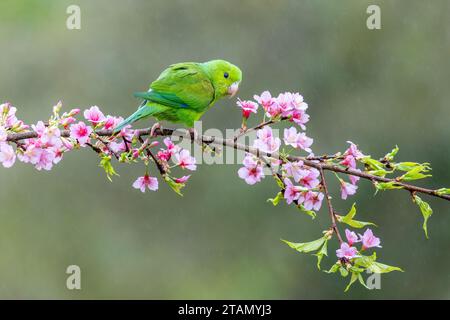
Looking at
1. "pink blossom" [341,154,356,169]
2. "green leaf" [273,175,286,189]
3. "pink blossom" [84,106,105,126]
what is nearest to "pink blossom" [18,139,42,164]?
"pink blossom" [84,106,105,126]

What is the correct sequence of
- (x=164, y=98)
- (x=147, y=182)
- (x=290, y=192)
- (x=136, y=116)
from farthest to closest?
(x=164, y=98) → (x=136, y=116) → (x=147, y=182) → (x=290, y=192)

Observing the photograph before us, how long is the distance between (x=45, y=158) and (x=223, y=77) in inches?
68.9

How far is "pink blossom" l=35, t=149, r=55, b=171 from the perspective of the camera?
2947 millimetres

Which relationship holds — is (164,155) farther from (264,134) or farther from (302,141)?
(302,141)

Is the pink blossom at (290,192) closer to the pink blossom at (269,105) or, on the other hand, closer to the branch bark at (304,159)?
the branch bark at (304,159)

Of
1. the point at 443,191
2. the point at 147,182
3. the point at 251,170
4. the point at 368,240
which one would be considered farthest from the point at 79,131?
the point at 443,191

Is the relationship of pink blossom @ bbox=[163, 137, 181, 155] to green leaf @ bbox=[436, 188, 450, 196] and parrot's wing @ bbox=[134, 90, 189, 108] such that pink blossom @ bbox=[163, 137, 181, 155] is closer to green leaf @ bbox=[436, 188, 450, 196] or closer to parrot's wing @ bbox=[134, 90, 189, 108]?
parrot's wing @ bbox=[134, 90, 189, 108]

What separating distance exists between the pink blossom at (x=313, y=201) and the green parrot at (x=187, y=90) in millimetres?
1091

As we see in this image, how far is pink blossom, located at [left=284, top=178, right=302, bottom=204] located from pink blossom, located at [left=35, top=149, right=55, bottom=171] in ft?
3.26

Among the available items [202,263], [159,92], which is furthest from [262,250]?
[159,92]

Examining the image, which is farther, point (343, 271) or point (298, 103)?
point (298, 103)

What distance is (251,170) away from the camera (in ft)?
9.76

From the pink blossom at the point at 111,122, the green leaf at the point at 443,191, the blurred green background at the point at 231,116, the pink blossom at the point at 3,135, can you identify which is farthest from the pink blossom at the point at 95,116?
the blurred green background at the point at 231,116

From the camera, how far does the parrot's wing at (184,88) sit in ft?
13.0
